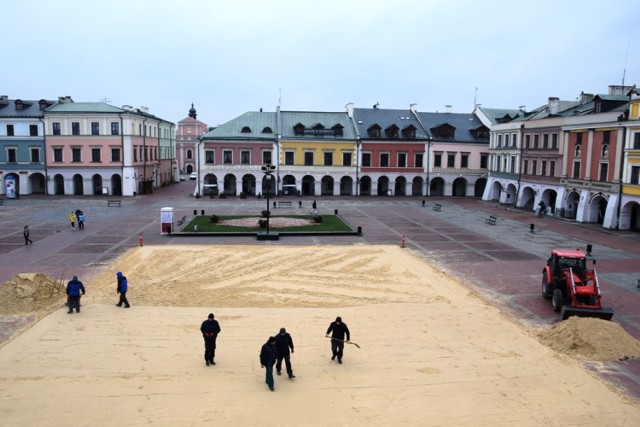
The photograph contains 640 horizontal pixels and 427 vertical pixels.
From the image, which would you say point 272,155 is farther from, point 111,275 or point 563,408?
point 563,408

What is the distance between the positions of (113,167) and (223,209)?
19.2 meters

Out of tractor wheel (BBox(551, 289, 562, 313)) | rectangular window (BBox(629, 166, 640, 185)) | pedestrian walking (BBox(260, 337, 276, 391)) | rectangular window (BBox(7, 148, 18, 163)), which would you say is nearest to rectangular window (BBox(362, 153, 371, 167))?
rectangular window (BBox(629, 166, 640, 185))

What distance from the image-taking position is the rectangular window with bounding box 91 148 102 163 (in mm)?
62031

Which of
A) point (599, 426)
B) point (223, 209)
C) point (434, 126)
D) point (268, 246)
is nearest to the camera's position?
point (599, 426)

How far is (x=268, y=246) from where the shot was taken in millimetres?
31781

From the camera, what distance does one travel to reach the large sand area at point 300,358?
11867 millimetres

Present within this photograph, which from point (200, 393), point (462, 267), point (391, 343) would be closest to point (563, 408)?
point (391, 343)

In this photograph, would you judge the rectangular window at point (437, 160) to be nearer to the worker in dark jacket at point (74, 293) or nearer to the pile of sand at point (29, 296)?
the pile of sand at point (29, 296)

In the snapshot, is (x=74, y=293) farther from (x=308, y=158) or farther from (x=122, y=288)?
(x=308, y=158)

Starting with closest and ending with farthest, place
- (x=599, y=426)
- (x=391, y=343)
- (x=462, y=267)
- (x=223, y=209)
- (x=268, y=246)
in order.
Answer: (x=599, y=426)
(x=391, y=343)
(x=462, y=267)
(x=268, y=246)
(x=223, y=209)

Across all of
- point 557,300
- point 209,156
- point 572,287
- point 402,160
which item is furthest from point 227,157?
point 572,287

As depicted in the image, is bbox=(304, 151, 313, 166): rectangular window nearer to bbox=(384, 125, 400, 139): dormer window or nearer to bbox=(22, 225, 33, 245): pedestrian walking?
bbox=(384, 125, 400, 139): dormer window

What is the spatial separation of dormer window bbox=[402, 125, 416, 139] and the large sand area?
45.3 meters

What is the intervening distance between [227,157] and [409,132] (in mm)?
23591
